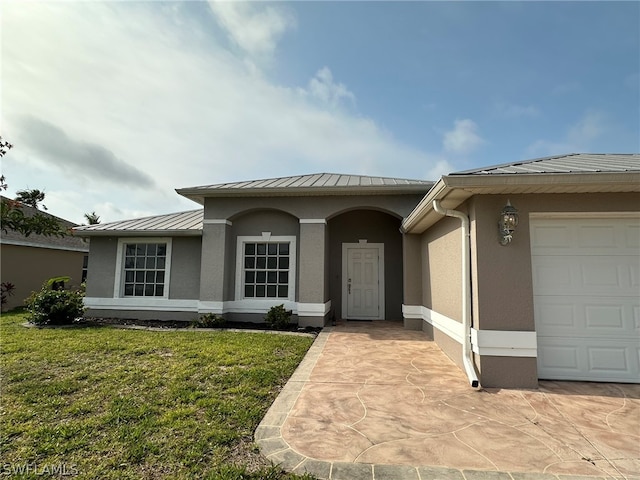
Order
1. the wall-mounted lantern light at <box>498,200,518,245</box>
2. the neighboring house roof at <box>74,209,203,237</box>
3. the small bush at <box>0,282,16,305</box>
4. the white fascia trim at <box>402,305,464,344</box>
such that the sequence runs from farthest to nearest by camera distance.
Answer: the small bush at <box>0,282,16,305</box> → the neighboring house roof at <box>74,209,203,237</box> → the white fascia trim at <box>402,305,464,344</box> → the wall-mounted lantern light at <box>498,200,518,245</box>

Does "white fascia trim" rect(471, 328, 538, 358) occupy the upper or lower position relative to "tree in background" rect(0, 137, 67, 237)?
lower

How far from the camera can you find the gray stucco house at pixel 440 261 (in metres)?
4.29

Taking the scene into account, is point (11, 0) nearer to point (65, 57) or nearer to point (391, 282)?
point (65, 57)

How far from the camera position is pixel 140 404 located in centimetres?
355

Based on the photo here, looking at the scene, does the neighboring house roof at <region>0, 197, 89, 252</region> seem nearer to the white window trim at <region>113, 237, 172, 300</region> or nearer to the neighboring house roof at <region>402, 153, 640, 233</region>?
the white window trim at <region>113, 237, 172, 300</region>

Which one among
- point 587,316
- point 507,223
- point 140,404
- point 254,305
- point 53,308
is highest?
point 507,223

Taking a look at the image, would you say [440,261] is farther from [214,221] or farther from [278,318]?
[214,221]

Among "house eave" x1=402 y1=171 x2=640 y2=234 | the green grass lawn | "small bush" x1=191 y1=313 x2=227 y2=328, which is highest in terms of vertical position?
"house eave" x1=402 y1=171 x2=640 y2=234

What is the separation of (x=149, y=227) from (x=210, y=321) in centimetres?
367

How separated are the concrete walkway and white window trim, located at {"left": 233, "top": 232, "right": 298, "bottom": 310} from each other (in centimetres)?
409

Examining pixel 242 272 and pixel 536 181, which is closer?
pixel 536 181

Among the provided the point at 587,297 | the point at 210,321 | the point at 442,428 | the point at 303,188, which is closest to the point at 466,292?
the point at 587,297

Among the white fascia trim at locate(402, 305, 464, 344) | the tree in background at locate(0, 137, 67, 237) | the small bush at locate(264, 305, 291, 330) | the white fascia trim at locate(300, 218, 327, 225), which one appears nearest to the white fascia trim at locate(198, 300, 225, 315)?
the small bush at locate(264, 305, 291, 330)

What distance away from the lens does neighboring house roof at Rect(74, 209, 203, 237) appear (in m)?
9.17
